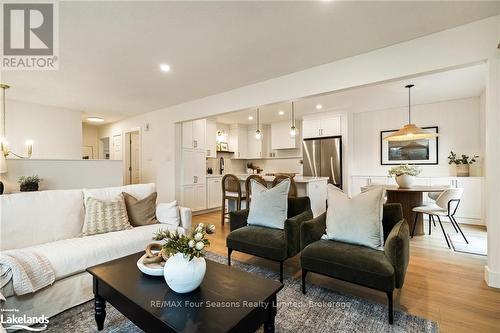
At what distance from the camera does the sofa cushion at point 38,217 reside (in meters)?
2.07

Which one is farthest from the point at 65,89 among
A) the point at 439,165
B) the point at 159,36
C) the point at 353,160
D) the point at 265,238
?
the point at 439,165

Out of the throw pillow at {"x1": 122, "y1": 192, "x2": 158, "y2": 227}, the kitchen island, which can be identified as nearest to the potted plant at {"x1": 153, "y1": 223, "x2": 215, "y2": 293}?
the throw pillow at {"x1": 122, "y1": 192, "x2": 158, "y2": 227}

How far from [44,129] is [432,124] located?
27.5 ft

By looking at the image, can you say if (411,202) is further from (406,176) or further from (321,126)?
(321,126)

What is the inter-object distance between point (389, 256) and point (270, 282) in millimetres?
1015

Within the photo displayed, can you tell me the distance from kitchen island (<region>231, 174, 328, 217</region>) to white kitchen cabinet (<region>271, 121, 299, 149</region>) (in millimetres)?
2346

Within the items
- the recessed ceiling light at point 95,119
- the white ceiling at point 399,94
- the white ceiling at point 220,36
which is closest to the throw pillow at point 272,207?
the white ceiling at point 220,36

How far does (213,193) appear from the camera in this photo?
6.30 meters

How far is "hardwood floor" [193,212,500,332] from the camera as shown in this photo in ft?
5.87

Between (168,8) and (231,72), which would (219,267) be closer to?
(168,8)

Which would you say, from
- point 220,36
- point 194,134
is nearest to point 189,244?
point 220,36

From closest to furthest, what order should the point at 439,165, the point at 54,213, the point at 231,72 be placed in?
1. the point at 54,213
2. the point at 231,72
3. the point at 439,165

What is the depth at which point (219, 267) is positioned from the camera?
5.45 ft

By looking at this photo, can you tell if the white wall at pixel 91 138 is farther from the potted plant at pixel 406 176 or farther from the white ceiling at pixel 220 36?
the potted plant at pixel 406 176
